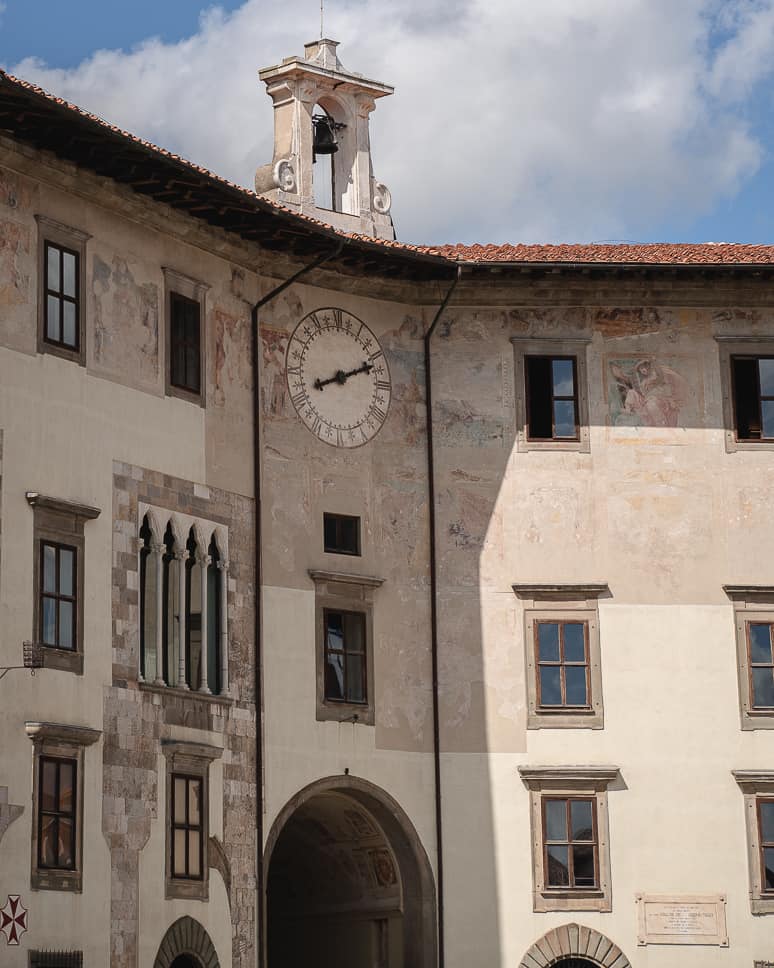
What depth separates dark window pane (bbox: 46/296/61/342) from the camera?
25.6 metres

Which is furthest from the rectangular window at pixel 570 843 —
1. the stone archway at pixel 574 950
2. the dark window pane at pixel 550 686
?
the dark window pane at pixel 550 686

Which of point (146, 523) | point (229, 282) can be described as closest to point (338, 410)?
point (229, 282)

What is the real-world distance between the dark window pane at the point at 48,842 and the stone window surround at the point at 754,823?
31.2 ft

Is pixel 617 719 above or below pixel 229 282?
below

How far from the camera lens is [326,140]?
3303 centimetres

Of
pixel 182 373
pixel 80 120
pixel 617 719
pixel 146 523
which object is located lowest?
pixel 617 719

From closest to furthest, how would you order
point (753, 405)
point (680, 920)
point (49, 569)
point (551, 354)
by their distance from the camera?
point (49, 569)
point (680, 920)
point (551, 354)
point (753, 405)

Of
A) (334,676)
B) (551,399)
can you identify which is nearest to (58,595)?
(334,676)

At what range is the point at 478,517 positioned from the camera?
30062 mm

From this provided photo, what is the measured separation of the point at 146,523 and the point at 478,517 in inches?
211

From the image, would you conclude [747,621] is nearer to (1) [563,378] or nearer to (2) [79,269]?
(1) [563,378]

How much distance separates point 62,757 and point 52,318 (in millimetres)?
4956

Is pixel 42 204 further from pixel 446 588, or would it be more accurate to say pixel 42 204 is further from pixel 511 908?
pixel 511 908

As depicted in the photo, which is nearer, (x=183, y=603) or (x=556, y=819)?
(x=183, y=603)
